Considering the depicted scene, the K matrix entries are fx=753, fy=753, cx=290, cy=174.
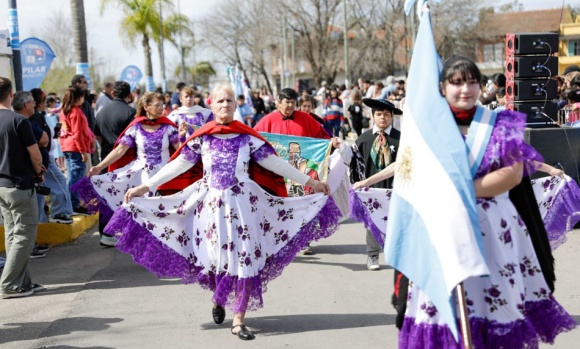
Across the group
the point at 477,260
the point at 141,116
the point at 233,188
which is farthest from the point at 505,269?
the point at 141,116

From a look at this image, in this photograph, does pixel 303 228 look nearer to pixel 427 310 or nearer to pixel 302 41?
pixel 427 310

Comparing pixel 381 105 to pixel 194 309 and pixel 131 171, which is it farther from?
pixel 131 171

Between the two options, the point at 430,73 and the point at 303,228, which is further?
the point at 303,228

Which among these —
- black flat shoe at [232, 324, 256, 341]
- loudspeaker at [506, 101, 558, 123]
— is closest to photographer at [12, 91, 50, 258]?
black flat shoe at [232, 324, 256, 341]

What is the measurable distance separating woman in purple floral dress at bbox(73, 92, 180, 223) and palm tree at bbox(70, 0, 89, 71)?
7915mm

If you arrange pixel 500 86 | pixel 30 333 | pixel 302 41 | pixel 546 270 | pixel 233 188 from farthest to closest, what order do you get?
pixel 302 41 → pixel 500 86 → pixel 30 333 → pixel 233 188 → pixel 546 270

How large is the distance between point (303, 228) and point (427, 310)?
2.38m

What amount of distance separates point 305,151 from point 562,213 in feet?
12.8

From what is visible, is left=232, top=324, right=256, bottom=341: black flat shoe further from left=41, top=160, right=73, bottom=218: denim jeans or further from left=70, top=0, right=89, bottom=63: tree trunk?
left=70, top=0, right=89, bottom=63: tree trunk

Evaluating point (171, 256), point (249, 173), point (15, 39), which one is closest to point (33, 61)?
point (15, 39)

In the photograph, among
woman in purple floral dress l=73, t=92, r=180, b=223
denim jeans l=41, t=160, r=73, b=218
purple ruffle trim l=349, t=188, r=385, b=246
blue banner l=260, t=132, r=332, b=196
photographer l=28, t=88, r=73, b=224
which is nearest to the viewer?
purple ruffle trim l=349, t=188, r=385, b=246

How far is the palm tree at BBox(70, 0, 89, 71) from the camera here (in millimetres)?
15578

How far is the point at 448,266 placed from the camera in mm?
3457

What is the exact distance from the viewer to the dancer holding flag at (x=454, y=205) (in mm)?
3514
